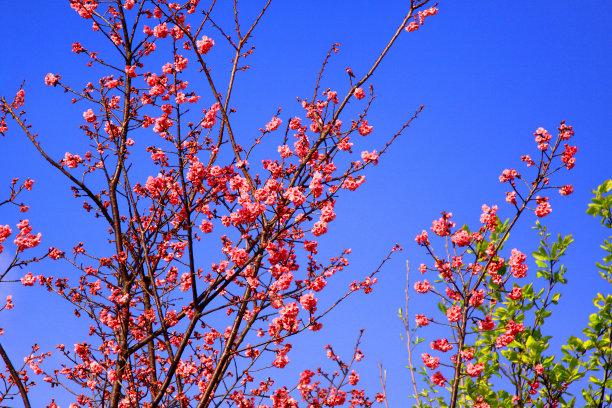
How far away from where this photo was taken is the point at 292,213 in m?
5.48

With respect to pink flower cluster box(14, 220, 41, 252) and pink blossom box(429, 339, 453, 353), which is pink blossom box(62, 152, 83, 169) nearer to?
pink flower cluster box(14, 220, 41, 252)

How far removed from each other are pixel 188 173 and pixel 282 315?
1993 millimetres

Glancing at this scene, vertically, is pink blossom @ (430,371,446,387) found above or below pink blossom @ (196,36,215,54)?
below

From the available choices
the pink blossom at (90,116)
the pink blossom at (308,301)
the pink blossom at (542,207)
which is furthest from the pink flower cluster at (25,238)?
the pink blossom at (542,207)

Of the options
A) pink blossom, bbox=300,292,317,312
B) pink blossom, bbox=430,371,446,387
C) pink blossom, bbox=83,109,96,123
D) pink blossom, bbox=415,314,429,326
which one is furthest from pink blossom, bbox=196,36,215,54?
pink blossom, bbox=430,371,446,387

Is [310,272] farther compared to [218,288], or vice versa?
[310,272]

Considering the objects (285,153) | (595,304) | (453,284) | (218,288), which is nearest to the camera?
(218,288)

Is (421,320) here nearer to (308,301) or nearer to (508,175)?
(308,301)

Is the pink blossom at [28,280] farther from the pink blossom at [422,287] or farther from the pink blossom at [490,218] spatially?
the pink blossom at [490,218]

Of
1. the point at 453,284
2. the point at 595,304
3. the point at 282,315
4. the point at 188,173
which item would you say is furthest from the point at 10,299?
the point at 595,304

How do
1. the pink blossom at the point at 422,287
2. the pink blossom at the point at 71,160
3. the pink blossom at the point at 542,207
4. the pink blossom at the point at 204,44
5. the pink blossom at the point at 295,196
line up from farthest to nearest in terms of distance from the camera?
the pink blossom at the point at 71,160 → the pink blossom at the point at 204,44 → the pink blossom at the point at 422,287 → the pink blossom at the point at 542,207 → the pink blossom at the point at 295,196

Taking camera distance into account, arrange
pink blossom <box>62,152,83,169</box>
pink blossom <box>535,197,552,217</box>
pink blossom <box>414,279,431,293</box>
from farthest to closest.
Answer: pink blossom <box>62,152,83,169</box>, pink blossom <box>414,279,431,293</box>, pink blossom <box>535,197,552,217</box>

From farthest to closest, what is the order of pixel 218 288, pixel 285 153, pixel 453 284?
1. pixel 285 153
2. pixel 453 284
3. pixel 218 288

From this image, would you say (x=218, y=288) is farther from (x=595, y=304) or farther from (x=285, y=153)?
(x=595, y=304)
